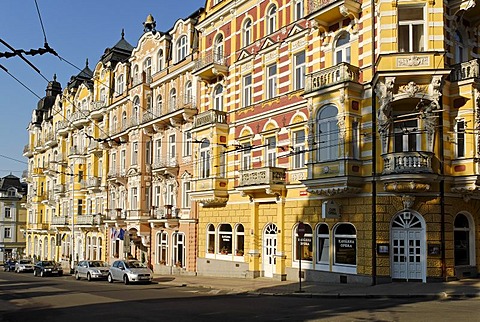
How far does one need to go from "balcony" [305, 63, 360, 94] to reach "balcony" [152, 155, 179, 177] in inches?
587

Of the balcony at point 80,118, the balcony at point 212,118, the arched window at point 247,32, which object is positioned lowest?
the balcony at point 212,118

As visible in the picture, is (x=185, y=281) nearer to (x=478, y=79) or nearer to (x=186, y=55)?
(x=186, y=55)

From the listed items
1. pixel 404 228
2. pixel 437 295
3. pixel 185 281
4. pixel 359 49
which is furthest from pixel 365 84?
pixel 185 281

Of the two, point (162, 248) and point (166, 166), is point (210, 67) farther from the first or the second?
point (162, 248)

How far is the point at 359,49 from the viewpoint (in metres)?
23.6

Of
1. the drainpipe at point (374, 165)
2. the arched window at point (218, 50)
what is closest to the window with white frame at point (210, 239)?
the arched window at point (218, 50)

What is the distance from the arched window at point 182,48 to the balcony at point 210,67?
9.48ft

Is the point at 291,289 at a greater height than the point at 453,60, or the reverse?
the point at 453,60

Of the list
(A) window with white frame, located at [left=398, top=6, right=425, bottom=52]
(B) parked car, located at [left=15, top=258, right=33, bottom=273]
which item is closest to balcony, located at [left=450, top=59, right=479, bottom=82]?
(A) window with white frame, located at [left=398, top=6, right=425, bottom=52]

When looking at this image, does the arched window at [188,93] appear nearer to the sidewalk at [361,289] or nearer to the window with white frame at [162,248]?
the window with white frame at [162,248]

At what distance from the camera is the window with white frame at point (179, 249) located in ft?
118

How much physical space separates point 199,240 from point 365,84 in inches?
631

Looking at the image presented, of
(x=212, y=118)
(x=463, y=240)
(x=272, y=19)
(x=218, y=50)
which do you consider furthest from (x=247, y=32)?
(x=463, y=240)

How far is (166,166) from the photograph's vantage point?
37531 millimetres
